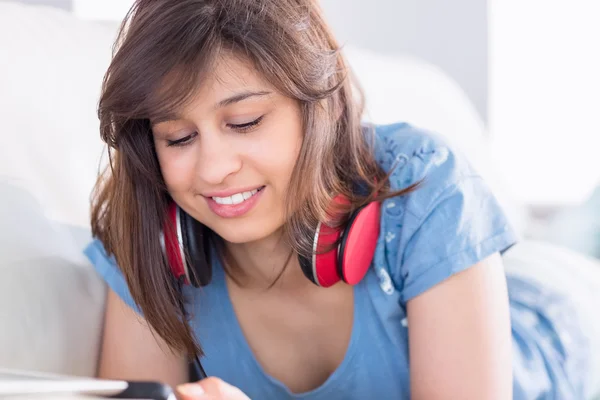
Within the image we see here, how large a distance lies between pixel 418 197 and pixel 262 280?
0.90ft

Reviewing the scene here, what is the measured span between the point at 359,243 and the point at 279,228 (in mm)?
147

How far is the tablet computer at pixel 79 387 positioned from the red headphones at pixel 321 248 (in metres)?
0.45

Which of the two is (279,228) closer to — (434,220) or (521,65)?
(434,220)

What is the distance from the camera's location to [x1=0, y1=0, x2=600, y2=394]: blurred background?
1.00 metres

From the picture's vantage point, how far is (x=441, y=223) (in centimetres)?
98

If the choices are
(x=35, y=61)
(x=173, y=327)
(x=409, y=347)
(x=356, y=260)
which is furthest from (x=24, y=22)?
(x=409, y=347)

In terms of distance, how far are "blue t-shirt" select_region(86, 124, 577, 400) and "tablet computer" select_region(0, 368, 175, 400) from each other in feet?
1.77

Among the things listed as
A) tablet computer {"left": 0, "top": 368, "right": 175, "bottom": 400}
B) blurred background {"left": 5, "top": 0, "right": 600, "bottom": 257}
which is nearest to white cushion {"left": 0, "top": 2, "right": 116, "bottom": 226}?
tablet computer {"left": 0, "top": 368, "right": 175, "bottom": 400}

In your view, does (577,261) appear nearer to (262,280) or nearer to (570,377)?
(570,377)

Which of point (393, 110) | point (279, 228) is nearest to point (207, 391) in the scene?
point (279, 228)

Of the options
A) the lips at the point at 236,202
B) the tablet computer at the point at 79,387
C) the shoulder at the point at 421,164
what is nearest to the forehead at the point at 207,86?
the lips at the point at 236,202

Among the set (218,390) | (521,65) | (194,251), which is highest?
(521,65)

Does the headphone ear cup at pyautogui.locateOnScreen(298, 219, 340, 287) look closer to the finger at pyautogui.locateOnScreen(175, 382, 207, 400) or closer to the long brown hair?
the long brown hair

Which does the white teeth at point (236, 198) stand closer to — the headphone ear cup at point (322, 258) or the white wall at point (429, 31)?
the headphone ear cup at point (322, 258)
